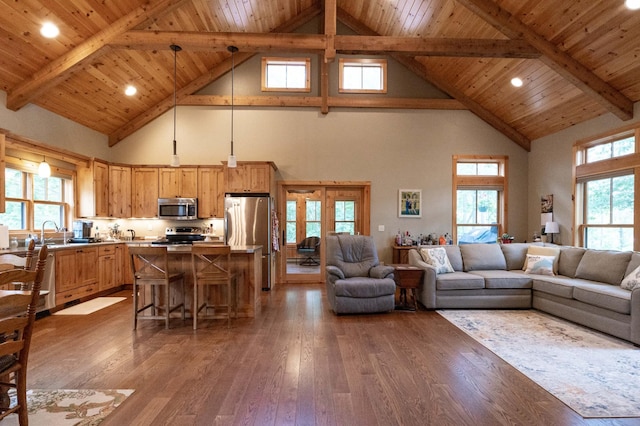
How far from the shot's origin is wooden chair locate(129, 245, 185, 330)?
3.72 m

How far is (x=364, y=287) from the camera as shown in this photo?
432 cm

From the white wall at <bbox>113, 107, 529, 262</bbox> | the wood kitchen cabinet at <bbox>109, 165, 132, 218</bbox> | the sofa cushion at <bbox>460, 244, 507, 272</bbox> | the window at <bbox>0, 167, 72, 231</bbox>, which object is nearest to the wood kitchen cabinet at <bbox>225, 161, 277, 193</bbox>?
the white wall at <bbox>113, 107, 529, 262</bbox>

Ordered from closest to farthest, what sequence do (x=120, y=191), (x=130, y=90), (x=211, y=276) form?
1. (x=211, y=276)
2. (x=130, y=90)
3. (x=120, y=191)

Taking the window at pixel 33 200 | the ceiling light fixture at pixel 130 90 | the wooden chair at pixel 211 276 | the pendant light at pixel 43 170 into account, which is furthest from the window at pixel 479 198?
the window at pixel 33 200

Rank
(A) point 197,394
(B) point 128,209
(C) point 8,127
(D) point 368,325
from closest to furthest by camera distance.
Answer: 1. (A) point 197,394
2. (D) point 368,325
3. (C) point 8,127
4. (B) point 128,209

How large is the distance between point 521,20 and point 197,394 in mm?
6211

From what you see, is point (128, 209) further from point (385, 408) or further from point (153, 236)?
point (385, 408)

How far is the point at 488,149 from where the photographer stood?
6.88 meters

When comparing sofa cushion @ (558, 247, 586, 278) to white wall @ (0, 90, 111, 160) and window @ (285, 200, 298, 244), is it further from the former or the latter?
white wall @ (0, 90, 111, 160)

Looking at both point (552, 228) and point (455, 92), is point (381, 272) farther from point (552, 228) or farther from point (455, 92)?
point (455, 92)

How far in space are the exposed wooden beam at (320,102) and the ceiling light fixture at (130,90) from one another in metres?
0.91

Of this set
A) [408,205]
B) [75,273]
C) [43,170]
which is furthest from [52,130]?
[408,205]

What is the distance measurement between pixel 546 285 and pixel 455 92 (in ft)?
14.4

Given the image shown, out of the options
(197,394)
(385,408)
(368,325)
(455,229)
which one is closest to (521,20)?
(455,229)
